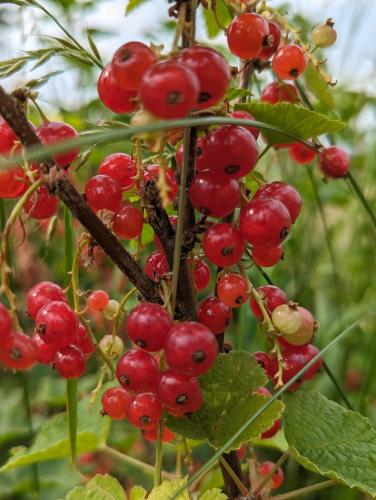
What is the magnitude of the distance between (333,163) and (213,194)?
221mm

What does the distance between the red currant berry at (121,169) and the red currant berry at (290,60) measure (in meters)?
0.20

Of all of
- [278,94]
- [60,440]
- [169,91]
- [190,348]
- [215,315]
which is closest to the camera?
[169,91]

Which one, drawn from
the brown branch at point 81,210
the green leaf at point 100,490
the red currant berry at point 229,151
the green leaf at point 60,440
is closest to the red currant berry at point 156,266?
the brown branch at point 81,210

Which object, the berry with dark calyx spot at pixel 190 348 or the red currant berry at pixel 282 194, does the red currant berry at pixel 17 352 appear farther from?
the red currant berry at pixel 282 194

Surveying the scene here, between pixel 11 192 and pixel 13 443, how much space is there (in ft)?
4.15

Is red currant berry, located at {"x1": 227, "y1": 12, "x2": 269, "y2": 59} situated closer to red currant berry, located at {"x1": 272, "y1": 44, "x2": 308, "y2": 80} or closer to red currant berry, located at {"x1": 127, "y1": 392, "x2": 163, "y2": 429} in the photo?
red currant berry, located at {"x1": 272, "y1": 44, "x2": 308, "y2": 80}

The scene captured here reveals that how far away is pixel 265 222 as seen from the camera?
2.07 ft

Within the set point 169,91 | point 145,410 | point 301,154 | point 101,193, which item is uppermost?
point 169,91

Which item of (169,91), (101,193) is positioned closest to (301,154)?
(101,193)

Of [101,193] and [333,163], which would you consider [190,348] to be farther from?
[333,163]

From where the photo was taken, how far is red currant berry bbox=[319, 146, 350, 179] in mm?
787

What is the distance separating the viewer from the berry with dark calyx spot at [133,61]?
55cm

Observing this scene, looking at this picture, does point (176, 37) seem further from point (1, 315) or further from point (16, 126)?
point (1, 315)

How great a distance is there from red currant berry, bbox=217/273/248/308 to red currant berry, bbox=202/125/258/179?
112 millimetres
